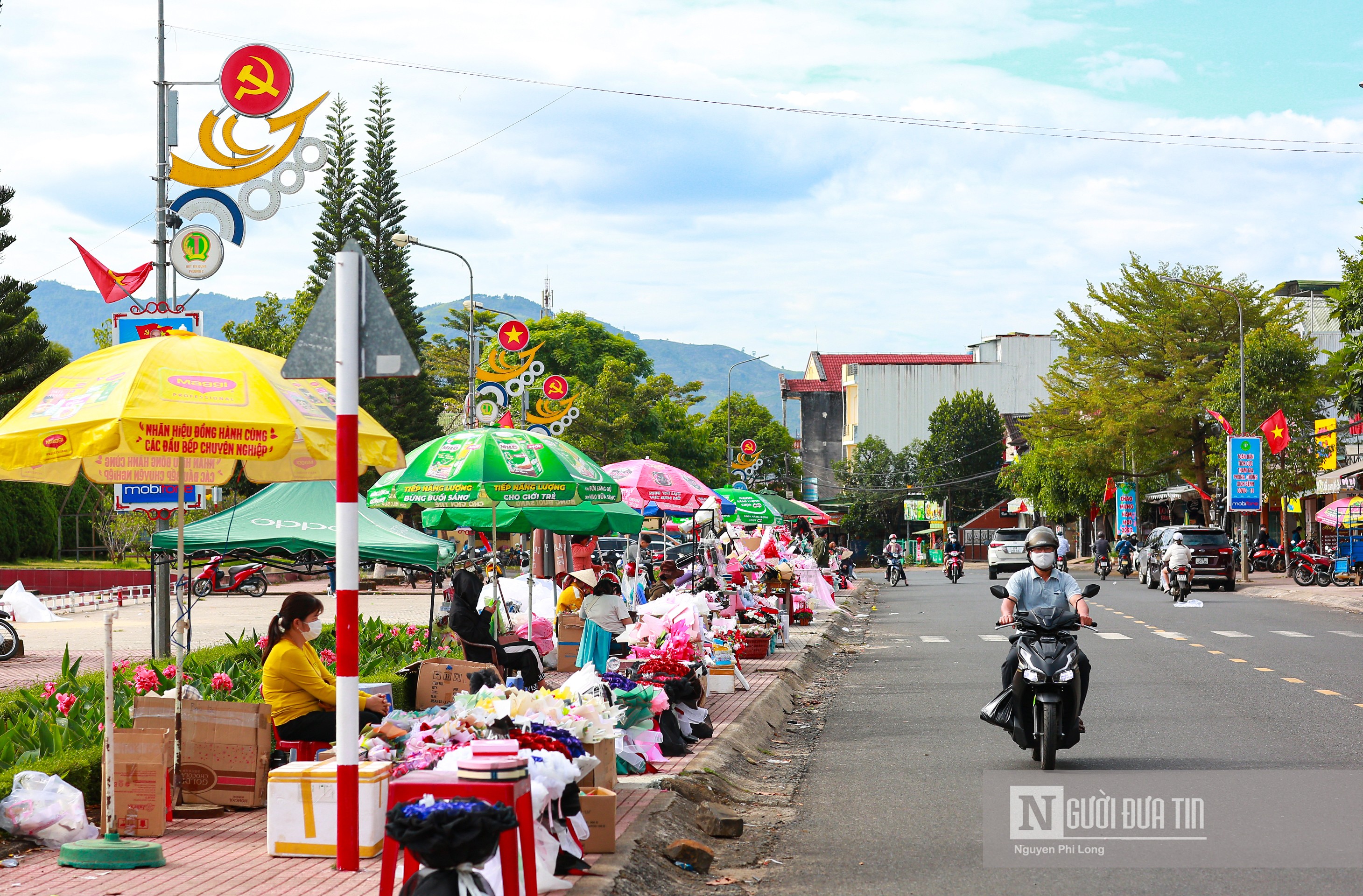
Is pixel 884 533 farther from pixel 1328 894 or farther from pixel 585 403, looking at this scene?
pixel 1328 894

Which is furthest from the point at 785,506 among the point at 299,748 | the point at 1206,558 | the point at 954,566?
the point at 299,748

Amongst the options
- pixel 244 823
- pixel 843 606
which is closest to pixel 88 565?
pixel 843 606

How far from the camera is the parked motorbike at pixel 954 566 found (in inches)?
1822

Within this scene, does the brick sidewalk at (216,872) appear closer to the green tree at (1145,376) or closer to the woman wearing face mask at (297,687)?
the woman wearing face mask at (297,687)

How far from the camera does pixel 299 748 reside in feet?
25.8

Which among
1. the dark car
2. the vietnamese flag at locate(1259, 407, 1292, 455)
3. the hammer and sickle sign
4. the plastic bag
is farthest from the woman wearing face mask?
the vietnamese flag at locate(1259, 407, 1292, 455)

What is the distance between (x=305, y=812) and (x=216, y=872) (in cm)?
49

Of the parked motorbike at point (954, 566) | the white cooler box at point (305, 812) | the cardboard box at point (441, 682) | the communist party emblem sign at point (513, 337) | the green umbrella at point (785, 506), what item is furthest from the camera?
the parked motorbike at point (954, 566)

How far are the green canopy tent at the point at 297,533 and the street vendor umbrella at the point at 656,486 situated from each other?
5.13m

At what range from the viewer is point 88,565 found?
Answer: 128 feet

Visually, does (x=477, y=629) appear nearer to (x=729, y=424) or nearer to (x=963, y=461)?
(x=729, y=424)

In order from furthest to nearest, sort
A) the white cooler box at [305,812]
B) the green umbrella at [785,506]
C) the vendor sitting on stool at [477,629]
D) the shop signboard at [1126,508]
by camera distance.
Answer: the shop signboard at [1126,508]
the green umbrella at [785,506]
the vendor sitting on stool at [477,629]
the white cooler box at [305,812]

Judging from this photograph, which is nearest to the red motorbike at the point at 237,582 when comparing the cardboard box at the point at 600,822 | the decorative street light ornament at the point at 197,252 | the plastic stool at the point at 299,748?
the decorative street light ornament at the point at 197,252

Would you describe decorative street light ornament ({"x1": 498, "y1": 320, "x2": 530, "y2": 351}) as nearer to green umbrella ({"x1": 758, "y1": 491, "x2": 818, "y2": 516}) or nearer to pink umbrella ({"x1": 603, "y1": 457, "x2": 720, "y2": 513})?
pink umbrella ({"x1": 603, "y1": 457, "x2": 720, "y2": 513})
